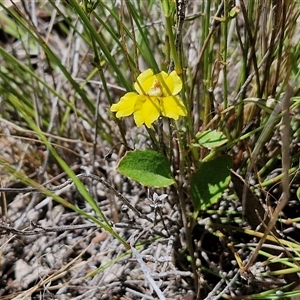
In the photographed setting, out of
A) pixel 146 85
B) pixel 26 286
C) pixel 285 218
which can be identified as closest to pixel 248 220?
pixel 285 218

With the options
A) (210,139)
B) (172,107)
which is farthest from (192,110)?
(172,107)

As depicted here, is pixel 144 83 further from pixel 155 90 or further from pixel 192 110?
pixel 192 110

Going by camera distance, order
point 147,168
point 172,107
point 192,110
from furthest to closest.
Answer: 1. point 192,110
2. point 147,168
3. point 172,107

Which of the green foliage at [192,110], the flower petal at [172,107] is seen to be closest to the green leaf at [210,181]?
the green foliage at [192,110]

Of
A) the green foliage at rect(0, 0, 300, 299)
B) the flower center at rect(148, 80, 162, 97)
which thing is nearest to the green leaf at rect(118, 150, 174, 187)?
the green foliage at rect(0, 0, 300, 299)

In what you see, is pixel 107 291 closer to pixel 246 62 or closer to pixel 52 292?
pixel 52 292

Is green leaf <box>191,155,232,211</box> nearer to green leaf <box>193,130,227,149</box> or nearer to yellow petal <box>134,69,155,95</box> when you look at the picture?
green leaf <box>193,130,227,149</box>

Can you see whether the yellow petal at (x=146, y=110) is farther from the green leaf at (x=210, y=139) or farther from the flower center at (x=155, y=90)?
the green leaf at (x=210, y=139)
